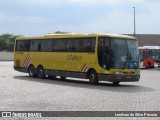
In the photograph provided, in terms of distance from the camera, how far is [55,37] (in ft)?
88.7

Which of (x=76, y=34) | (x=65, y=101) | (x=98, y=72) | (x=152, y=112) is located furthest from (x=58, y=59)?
(x=152, y=112)

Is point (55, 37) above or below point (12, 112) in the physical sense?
above

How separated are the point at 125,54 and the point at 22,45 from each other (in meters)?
10.6

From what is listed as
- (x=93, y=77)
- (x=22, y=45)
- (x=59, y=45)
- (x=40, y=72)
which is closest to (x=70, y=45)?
(x=59, y=45)

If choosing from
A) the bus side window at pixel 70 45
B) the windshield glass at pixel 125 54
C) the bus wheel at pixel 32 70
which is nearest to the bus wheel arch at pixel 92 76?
the windshield glass at pixel 125 54

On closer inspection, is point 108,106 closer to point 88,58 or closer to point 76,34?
point 88,58

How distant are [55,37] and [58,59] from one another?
1.55 m

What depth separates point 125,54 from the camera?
885 inches

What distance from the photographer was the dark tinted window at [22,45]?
3008 centimetres

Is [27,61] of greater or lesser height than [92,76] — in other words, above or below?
above

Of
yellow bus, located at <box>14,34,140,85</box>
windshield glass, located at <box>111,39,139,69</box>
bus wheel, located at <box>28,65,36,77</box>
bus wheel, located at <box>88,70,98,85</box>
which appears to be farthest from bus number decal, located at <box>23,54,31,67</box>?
windshield glass, located at <box>111,39,139,69</box>

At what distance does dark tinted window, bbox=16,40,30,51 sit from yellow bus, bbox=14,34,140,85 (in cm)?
8

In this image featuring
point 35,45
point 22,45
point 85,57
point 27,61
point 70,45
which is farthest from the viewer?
point 22,45

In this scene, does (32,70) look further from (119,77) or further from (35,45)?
(119,77)
